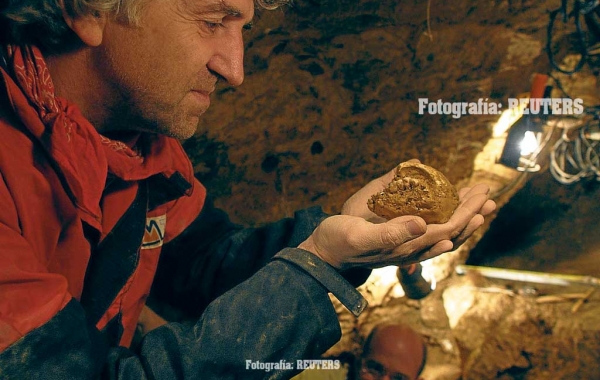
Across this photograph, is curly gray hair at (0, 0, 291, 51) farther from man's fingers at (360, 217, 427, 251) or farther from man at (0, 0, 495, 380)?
man's fingers at (360, 217, 427, 251)

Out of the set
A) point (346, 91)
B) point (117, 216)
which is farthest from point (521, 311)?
point (117, 216)

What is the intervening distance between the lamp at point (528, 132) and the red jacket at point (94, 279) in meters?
1.79

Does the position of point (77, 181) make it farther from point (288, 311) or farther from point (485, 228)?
point (485, 228)

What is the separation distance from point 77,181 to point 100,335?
A: 1.20 ft

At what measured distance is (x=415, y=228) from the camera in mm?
1102

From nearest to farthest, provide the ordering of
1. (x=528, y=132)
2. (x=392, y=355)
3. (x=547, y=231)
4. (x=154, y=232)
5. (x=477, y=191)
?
1. (x=477, y=191)
2. (x=154, y=232)
3. (x=392, y=355)
4. (x=528, y=132)
5. (x=547, y=231)

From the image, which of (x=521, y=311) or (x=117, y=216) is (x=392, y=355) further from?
(x=117, y=216)

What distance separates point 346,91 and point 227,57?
46.7 inches

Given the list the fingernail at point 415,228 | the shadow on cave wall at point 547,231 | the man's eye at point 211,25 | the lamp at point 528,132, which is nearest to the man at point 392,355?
the shadow on cave wall at point 547,231

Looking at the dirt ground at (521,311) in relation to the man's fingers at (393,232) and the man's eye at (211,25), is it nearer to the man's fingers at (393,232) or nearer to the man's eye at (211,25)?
the man's fingers at (393,232)

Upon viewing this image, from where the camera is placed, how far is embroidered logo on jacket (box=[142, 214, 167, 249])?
1.60m

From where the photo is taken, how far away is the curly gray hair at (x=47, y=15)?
42.1 inches

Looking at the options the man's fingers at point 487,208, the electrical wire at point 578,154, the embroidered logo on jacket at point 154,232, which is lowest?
the electrical wire at point 578,154

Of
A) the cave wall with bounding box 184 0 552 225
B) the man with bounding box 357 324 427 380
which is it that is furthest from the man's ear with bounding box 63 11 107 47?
the man with bounding box 357 324 427 380
